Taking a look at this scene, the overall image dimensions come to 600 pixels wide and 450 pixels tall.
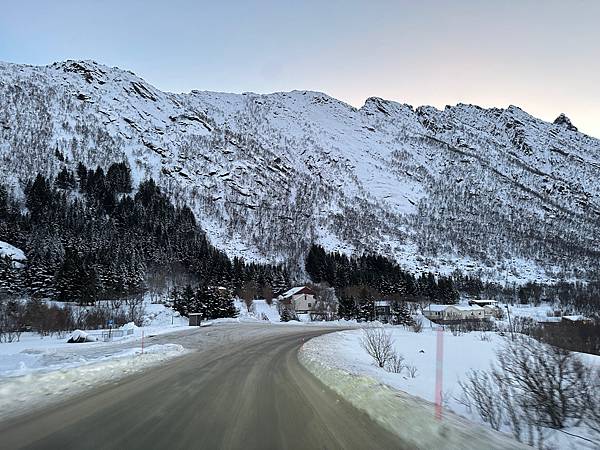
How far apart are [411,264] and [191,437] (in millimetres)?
184566

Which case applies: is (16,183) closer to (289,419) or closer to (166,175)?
(166,175)

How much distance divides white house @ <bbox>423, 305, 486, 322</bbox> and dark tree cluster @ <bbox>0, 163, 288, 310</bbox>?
41487 mm

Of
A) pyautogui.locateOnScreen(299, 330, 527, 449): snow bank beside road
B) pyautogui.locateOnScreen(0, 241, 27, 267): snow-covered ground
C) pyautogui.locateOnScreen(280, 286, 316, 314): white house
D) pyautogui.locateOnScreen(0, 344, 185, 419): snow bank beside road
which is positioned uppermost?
pyautogui.locateOnScreen(0, 241, 27, 267): snow-covered ground

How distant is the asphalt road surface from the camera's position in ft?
18.9

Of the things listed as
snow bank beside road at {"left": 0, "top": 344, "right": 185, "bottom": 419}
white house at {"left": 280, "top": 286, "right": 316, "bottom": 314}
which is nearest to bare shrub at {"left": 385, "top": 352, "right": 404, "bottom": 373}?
snow bank beside road at {"left": 0, "top": 344, "right": 185, "bottom": 419}

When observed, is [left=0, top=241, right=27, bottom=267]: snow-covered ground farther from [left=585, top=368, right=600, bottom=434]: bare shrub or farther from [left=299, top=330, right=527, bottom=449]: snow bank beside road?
[left=585, top=368, right=600, bottom=434]: bare shrub

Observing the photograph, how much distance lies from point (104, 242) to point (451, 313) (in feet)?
314

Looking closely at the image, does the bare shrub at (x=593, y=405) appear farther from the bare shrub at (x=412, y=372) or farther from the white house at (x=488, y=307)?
the white house at (x=488, y=307)

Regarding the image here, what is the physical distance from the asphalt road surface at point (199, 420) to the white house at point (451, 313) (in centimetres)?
9809

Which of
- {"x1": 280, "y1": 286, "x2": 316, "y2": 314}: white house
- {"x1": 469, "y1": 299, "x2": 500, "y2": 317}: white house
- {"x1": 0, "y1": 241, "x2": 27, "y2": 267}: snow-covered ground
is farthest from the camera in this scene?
{"x1": 469, "y1": 299, "x2": 500, "y2": 317}: white house

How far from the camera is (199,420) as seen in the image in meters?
7.07

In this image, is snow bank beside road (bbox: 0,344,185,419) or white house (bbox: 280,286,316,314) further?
white house (bbox: 280,286,316,314)

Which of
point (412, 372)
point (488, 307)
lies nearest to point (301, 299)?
point (488, 307)

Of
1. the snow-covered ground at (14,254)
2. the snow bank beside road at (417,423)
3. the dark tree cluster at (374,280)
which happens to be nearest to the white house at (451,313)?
the dark tree cluster at (374,280)
